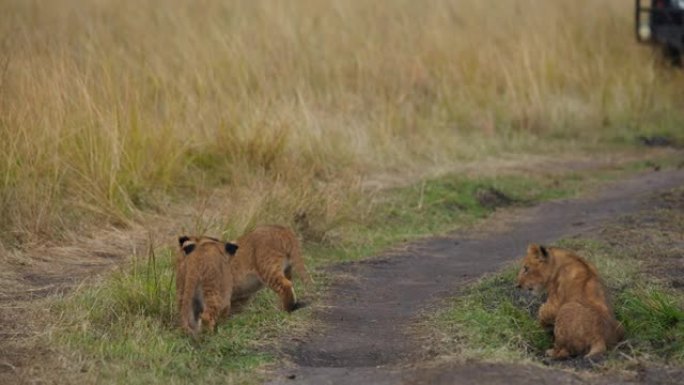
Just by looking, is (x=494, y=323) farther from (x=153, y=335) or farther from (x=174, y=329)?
(x=153, y=335)

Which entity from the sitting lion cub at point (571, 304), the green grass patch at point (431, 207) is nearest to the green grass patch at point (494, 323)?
the sitting lion cub at point (571, 304)

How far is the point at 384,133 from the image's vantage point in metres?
13.7

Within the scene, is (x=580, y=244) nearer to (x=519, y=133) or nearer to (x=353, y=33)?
(x=519, y=133)

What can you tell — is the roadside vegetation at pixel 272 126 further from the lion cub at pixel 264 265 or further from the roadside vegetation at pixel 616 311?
the roadside vegetation at pixel 616 311

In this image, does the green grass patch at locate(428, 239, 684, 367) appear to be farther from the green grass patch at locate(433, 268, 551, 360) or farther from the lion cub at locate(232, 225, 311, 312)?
the lion cub at locate(232, 225, 311, 312)

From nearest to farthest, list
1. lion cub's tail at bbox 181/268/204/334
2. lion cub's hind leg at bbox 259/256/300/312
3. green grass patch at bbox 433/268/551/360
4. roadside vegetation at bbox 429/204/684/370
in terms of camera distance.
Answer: roadside vegetation at bbox 429/204/684/370 → green grass patch at bbox 433/268/551/360 → lion cub's tail at bbox 181/268/204/334 → lion cub's hind leg at bbox 259/256/300/312

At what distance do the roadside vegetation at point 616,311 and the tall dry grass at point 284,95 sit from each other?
1.92m

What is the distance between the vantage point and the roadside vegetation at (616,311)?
6934 millimetres

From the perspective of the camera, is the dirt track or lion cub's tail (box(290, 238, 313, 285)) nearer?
the dirt track

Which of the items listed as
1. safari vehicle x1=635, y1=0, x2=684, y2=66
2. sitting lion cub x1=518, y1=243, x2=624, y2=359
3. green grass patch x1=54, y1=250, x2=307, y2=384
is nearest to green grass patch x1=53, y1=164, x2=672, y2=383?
green grass patch x1=54, y1=250, x2=307, y2=384

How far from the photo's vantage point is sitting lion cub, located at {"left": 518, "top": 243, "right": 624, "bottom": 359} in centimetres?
697

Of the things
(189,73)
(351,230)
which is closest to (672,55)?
(189,73)

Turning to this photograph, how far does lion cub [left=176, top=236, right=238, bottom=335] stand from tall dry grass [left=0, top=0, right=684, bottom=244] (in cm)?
196

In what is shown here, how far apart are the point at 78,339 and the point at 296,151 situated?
5.21 meters
